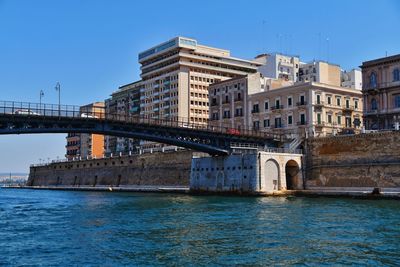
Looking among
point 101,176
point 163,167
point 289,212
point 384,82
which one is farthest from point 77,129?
point 101,176

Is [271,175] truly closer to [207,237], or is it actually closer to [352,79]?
[207,237]

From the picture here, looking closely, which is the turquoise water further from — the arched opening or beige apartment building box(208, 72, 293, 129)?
beige apartment building box(208, 72, 293, 129)

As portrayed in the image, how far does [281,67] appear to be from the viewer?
12369 centimetres

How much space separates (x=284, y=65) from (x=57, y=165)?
5957 cm

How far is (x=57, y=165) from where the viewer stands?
128750mm

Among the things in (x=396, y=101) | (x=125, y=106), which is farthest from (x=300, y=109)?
(x=125, y=106)

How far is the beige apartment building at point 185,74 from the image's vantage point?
4845 inches

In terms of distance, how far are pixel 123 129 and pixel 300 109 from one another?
3085 centimetres

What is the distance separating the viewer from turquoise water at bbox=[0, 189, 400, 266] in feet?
73.3

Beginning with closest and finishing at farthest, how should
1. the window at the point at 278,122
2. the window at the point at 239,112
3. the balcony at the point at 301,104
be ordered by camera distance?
the balcony at the point at 301,104
the window at the point at 278,122
the window at the point at 239,112

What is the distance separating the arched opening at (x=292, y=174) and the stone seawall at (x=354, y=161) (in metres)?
1.41

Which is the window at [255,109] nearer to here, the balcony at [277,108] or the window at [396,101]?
the balcony at [277,108]

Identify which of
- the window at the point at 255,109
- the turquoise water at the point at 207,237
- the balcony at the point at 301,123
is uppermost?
the window at the point at 255,109

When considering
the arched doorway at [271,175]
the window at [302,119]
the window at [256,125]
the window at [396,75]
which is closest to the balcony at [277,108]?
the window at [302,119]
